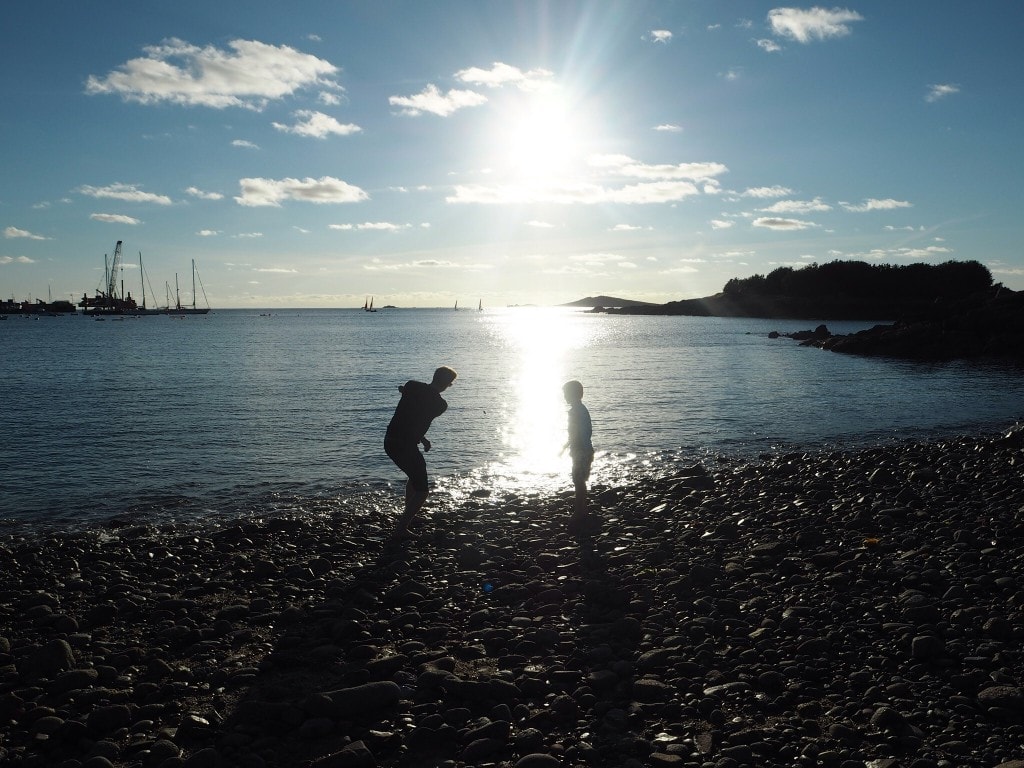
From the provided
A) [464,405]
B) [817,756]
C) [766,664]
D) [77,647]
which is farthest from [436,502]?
[464,405]

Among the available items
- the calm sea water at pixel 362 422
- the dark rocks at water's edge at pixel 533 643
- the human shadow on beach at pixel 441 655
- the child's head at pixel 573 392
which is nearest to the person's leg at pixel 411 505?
the human shadow on beach at pixel 441 655

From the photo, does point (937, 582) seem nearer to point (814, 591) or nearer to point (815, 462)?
point (814, 591)

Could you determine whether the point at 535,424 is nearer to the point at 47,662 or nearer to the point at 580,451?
the point at 580,451

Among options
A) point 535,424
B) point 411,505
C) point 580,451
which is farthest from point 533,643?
point 535,424

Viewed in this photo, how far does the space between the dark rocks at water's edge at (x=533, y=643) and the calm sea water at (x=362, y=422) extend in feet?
11.6

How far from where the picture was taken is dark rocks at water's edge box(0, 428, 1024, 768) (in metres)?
5.84

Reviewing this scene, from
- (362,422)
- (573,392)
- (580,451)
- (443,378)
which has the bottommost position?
(362,422)

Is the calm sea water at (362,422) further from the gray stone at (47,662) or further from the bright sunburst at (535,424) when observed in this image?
the gray stone at (47,662)

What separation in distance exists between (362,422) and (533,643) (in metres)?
20.9

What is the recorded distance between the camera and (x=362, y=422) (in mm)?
27688

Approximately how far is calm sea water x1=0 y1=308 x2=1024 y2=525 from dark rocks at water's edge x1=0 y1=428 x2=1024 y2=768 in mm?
3521

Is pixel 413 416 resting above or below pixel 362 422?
above

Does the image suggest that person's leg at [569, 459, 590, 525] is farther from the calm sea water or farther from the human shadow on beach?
the human shadow on beach

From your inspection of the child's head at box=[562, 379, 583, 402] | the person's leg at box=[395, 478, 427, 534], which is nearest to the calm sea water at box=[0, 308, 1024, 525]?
the child's head at box=[562, 379, 583, 402]
